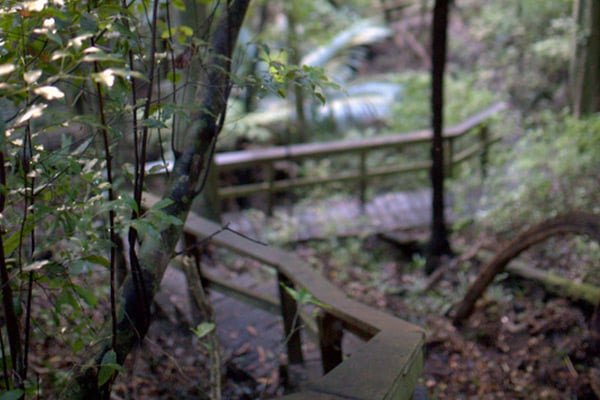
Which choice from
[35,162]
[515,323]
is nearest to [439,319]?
[515,323]

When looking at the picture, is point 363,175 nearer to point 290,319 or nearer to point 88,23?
point 290,319

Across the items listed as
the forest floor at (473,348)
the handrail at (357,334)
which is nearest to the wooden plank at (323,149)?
the forest floor at (473,348)

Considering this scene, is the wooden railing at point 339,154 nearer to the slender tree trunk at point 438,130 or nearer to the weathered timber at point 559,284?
the slender tree trunk at point 438,130

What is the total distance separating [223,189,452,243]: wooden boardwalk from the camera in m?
7.22

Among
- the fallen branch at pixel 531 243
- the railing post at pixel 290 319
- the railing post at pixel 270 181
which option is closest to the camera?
the railing post at pixel 290 319

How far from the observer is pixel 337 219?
758cm

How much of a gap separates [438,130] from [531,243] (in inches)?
71.3

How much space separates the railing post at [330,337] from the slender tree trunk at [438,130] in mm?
3306

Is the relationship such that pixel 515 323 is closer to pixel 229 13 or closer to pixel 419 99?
pixel 229 13

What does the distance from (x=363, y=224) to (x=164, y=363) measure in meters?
4.02

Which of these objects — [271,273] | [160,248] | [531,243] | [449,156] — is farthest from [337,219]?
[160,248]

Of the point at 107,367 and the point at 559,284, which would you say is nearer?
→ the point at 107,367

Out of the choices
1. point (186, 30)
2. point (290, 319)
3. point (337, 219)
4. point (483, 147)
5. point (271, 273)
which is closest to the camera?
point (186, 30)

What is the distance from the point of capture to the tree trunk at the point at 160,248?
5.95 feet
